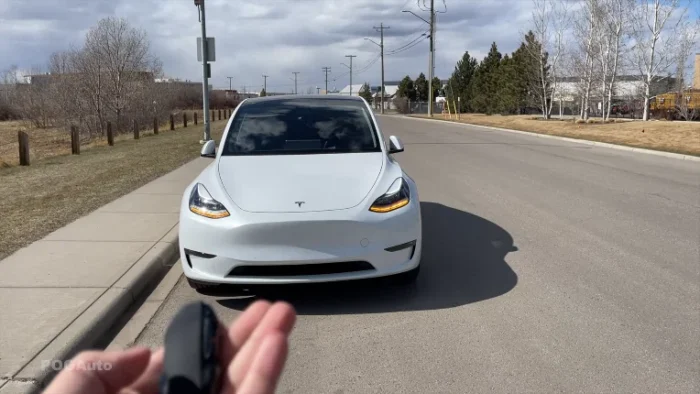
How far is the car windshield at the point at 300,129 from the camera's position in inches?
244

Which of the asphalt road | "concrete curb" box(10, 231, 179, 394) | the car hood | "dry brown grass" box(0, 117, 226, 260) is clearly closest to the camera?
"concrete curb" box(10, 231, 179, 394)

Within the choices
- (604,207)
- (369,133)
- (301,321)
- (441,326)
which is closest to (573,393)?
(441,326)

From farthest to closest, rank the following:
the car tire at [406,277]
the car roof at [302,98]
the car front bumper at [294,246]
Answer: the car roof at [302,98]
the car tire at [406,277]
the car front bumper at [294,246]

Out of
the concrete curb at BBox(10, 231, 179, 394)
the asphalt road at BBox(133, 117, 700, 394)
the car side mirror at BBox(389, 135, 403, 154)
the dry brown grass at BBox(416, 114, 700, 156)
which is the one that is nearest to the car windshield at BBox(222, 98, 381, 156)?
the car side mirror at BBox(389, 135, 403, 154)

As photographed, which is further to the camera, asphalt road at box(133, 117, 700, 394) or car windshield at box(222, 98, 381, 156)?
car windshield at box(222, 98, 381, 156)

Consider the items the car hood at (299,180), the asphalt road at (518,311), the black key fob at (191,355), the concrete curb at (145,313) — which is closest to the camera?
the black key fob at (191,355)

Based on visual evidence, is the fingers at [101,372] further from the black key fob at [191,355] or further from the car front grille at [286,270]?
the car front grille at [286,270]

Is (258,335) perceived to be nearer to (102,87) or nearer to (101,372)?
(101,372)

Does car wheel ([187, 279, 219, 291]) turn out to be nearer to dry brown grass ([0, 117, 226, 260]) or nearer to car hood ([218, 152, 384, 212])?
car hood ([218, 152, 384, 212])

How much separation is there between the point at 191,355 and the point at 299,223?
335cm

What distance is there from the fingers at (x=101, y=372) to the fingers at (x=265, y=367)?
1.09 feet

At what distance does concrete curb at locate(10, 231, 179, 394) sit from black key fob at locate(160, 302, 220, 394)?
267 cm

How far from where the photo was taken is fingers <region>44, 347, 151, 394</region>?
4.54 ft

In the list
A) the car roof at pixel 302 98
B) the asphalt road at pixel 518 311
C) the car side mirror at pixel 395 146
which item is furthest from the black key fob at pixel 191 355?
the car roof at pixel 302 98
